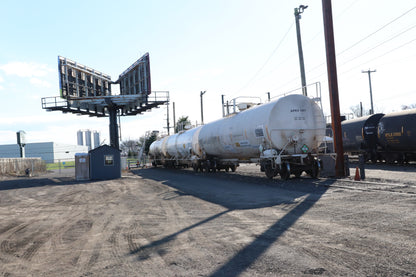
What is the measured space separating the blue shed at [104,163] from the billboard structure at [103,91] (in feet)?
48.5

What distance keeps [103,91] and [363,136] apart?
32184mm

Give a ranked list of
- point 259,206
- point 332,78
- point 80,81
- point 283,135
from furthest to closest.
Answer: point 80,81 → point 283,135 → point 332,78 → point 259,206

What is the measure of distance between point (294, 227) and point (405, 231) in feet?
5.98

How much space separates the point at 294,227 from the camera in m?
6.01

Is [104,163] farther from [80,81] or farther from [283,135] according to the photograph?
[80,81]

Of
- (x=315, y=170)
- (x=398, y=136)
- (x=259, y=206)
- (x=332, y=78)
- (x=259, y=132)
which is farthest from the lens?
(x=398, y=136)

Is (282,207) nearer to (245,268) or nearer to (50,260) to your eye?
(245,268)

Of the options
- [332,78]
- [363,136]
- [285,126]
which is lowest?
[363,136]

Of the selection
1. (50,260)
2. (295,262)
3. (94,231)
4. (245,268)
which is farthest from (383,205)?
(50,260)

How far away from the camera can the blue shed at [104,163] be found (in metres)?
22.9

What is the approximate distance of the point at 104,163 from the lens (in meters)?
23.3

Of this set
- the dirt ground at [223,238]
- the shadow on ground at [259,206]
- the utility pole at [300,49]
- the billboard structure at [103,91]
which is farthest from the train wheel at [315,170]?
the billboard structure at [103,91]

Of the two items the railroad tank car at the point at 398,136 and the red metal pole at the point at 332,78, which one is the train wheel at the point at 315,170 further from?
the railroad tank car at the point at 398,136

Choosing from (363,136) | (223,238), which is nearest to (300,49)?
(363,136)
